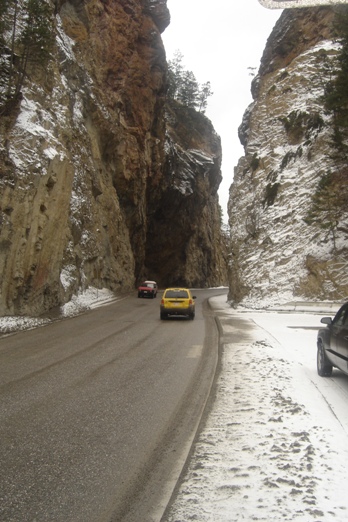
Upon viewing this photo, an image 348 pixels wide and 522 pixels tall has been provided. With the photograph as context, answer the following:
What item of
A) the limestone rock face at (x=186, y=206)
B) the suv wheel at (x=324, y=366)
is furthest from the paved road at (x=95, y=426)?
the limestone rock face at (x=186, y=206)

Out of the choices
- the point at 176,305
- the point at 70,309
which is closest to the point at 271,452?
the point at 176,305

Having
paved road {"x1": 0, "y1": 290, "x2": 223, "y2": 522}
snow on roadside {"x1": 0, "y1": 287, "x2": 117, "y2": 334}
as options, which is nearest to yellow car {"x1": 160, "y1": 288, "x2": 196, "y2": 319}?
snow on roadside {"x1": 0, "y1": 287, "x2": 117, "y2": 334}

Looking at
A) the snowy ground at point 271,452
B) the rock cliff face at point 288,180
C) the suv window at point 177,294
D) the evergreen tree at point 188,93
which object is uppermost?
the evergreen tree at point 188,93

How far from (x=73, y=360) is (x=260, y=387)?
4679 millimetres

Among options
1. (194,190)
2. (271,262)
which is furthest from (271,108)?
(194,190)

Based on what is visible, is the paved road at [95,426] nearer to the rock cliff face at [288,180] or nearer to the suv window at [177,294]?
the suv window at [177,294]

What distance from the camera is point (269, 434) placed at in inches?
204

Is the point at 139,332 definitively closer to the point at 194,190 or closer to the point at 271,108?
the point at 271,108

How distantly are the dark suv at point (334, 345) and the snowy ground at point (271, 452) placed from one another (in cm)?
29

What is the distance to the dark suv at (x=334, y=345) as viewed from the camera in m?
7.21

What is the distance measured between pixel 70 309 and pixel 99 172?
19.0 metres

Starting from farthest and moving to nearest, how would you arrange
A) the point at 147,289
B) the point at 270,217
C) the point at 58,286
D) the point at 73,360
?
the point at 147,289, the point at 270,217, the point at 58,286, the point at 73,360

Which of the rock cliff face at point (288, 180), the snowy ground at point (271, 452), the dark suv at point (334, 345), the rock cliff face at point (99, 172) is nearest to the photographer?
the snowy ground at point (271, 452)

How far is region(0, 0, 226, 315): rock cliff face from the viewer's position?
60.9 ft
